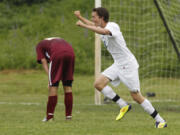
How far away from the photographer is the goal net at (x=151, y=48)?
14.6m

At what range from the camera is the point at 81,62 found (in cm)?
2128

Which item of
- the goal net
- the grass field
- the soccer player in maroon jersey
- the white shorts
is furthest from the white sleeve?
the goal net

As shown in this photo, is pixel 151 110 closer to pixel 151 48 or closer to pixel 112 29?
pixel 112 29

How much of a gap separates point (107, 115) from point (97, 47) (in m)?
3.18

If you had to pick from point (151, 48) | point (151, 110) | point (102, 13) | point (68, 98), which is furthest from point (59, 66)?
point (151, 48)

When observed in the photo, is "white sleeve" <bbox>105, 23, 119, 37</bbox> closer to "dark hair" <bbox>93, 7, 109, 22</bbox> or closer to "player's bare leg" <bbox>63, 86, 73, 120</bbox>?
"dark hair" <bbox>93, 7, 109, 22</bbox>

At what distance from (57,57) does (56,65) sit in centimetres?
13

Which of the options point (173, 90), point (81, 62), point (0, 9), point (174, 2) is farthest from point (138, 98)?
point (0, 9)

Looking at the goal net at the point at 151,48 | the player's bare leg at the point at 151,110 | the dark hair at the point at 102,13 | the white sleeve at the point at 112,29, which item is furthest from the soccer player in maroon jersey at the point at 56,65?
the goal net at the point at 151,48

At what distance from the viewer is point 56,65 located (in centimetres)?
840

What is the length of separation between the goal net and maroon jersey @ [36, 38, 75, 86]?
5.37 m

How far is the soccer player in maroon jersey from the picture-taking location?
8.41 metres

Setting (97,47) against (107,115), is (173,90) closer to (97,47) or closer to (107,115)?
(97,47)

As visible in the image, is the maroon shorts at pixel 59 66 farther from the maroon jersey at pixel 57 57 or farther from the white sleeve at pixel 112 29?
the white sleeve at pixel 112 29
